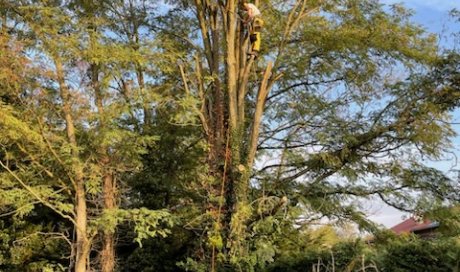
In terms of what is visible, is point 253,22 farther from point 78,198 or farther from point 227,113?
point 78,198

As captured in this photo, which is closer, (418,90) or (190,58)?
(418,90)

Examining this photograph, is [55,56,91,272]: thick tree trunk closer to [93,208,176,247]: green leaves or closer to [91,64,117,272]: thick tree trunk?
[91,64,117,272]: thick tree trunk

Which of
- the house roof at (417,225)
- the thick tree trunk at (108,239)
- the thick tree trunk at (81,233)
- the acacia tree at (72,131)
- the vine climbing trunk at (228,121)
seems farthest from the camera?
the house roof at (417,225)

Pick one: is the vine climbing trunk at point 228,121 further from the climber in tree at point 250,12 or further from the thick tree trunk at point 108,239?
the thick tree trunk at point 108,239

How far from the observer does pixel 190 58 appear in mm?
10742

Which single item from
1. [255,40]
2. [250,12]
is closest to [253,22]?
[250,12]

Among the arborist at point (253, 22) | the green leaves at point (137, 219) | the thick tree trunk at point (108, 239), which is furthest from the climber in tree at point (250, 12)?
the thick tree trunk at point (108, 239)

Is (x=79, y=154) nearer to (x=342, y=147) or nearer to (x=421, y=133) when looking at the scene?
(x=342, y=147)

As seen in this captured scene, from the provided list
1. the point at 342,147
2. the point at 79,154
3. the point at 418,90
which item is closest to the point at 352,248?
the point at 342,147

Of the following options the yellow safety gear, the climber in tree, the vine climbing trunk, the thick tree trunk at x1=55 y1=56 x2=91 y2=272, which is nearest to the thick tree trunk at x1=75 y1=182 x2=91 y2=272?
the thick tree trunk at x1=55 y1=56 x2=91 y2=272

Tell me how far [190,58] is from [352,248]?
Answer: 18.9 ft

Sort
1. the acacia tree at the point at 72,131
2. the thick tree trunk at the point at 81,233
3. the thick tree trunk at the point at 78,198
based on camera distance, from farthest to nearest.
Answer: the thick tree trunk at the point at 81,233
the thick tree trunk at the point at 78,198
the acacia tree at the point at 72,131

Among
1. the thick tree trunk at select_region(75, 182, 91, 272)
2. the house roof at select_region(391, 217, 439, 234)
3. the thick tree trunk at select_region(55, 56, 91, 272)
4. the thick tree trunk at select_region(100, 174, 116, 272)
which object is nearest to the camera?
the thick tree trunk at select_region(55, 56, 91, 272)

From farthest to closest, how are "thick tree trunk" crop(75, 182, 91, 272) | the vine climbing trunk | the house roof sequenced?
1. the house roof
2. "thick tree trunk" crop(75, 182, 91, 272)
3. the vine climbing trunk
